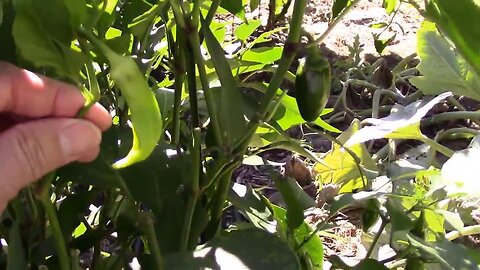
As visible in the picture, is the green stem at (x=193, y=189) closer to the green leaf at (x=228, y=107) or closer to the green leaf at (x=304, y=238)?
the green leaf at (x=228, y=107)

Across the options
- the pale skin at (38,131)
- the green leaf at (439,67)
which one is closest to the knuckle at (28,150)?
the pale skin at (38,131)

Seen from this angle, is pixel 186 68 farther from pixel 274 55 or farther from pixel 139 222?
pixel 274 55

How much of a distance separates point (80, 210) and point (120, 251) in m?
0.05

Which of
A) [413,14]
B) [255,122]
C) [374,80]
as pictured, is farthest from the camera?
[413,14]

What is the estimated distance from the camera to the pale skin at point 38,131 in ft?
1.37

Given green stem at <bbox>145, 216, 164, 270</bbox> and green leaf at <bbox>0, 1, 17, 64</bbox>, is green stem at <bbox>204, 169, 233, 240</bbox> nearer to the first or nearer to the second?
green stem at <bbox>145, 216, 164, 270</bbox>

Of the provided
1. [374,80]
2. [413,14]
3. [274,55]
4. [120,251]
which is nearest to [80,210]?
[120,251]

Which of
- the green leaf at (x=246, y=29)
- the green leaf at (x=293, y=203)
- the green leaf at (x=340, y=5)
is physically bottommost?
the green leaf at (x=293, y=203)

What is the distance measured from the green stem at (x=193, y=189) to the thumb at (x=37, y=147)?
0.28ft

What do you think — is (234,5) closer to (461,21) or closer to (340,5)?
(340,5)

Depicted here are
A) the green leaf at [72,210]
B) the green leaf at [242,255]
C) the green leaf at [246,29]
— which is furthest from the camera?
the green leaf at [246,29]

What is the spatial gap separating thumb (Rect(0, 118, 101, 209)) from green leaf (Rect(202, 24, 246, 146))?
0.33ft

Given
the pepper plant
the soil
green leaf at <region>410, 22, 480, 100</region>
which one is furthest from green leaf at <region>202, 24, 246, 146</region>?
the soil

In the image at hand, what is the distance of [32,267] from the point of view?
1.97 ft
